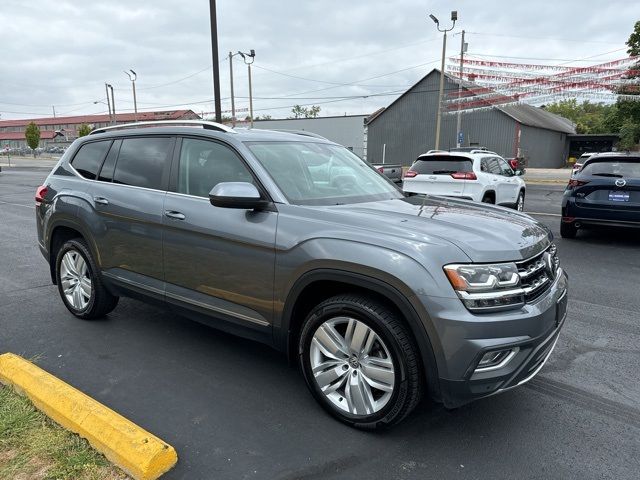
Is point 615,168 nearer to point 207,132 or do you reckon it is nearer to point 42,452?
point 207,132

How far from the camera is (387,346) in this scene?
2.60m

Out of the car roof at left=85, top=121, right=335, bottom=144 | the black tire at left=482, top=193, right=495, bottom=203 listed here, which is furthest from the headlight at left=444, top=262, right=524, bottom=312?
the black tire at left=482, top=193, right=495, bottom=203

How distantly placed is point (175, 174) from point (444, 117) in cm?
4262

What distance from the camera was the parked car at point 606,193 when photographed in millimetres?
7594

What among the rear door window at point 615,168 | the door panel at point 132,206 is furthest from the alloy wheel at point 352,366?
the rear door window at point 615,168

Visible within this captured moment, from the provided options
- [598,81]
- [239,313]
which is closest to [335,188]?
[239,313]

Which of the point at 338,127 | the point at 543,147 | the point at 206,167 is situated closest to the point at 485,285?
the point at 206,167

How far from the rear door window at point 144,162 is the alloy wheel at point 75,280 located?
0.91 m

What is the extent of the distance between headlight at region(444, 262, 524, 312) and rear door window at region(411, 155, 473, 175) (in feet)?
25.7

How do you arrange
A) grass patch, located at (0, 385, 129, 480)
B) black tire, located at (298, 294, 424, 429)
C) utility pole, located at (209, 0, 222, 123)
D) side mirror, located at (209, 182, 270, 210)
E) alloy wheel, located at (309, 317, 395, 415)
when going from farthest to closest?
1. utility pole, located at (209, 0, 222, 123)
2. side mirror, located at (209, 182, 270, 210)
3. alloy wheel, located at (309, 317, 395, 415)
4. black tire, located at (298, 294, 424, 429)
5. grass patch, located at (0, 385, 129, 480)

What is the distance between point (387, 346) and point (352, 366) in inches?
12.2

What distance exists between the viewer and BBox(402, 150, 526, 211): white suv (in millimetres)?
9820

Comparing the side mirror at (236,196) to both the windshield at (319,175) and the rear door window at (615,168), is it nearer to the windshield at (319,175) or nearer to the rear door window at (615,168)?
the windshield at (319,175)

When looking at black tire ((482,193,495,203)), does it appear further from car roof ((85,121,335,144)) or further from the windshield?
car roof ((85,121,335,144))
